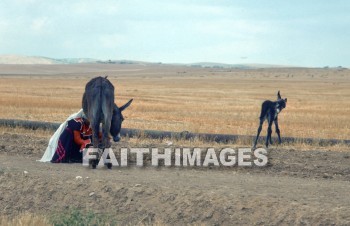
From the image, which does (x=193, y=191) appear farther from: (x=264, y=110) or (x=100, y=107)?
(x=264, y=110)

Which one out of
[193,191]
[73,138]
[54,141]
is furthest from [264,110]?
[193,191]

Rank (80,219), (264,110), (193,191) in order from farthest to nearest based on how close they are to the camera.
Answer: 1. (264,110)
2. (193,191)
3. (80,219)

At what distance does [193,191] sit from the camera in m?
11.5

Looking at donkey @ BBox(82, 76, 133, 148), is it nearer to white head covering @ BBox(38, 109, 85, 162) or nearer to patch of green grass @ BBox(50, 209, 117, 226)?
white head covering @ BBox(38, 109, 85, 162)

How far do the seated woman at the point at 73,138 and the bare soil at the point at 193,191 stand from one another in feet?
1.26

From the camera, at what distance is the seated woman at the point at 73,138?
1501 cm

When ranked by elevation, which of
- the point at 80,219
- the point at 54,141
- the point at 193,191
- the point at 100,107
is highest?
the point at 100,107

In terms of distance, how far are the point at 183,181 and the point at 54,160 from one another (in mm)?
3921

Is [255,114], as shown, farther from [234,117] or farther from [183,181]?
[183,181]

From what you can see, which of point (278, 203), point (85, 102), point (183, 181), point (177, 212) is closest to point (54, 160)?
point (85, 102)

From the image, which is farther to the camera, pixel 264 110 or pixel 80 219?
pixel 264 110

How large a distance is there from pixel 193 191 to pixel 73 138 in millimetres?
4553

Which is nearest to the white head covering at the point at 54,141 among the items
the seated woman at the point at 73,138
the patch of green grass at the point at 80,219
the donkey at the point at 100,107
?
the seated woman at the point at 73,138

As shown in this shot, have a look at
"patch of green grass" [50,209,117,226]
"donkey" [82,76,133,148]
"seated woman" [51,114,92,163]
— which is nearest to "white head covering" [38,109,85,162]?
"seated woman" [51,114,92,163]
